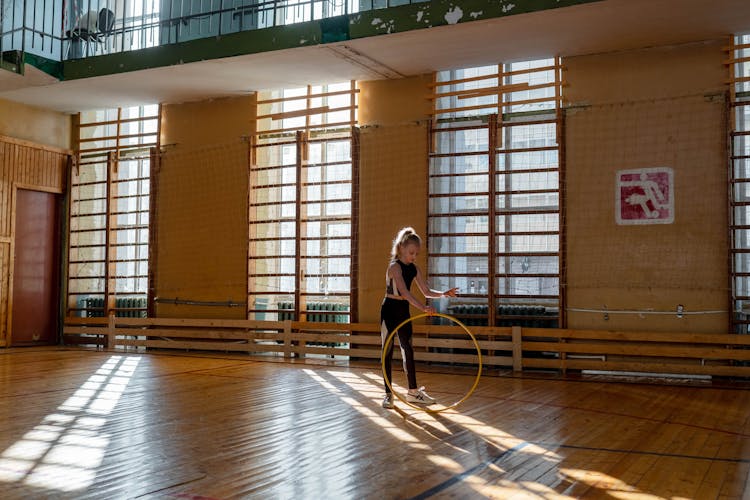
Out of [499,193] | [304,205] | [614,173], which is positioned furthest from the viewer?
[304,205]

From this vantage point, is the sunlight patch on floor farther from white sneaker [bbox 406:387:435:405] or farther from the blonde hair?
the blonde hair

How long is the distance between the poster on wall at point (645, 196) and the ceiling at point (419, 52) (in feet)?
4.97

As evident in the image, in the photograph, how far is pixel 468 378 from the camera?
772cm

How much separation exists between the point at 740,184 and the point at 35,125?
10.4m

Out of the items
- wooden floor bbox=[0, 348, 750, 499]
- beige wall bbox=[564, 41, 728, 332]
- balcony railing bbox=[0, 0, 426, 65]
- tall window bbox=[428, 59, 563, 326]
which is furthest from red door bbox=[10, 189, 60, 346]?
beige wall bbox=[564, 41, 728, 332]

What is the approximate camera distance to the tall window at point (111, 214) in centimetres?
1145

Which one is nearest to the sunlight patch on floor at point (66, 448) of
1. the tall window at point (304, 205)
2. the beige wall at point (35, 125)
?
the tall window at point (304, 205)

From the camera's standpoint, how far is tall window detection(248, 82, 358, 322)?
9.81 meters

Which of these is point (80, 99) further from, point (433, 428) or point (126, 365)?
point (433, 428)

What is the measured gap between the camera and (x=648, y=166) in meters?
8.12

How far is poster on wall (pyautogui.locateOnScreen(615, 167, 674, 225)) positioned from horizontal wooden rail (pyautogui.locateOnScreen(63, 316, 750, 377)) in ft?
4.41

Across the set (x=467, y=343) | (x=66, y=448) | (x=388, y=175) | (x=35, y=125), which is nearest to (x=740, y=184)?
(x=467, y=343)

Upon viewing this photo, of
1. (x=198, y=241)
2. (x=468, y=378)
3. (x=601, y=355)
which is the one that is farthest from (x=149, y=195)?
(x=601, y=355)

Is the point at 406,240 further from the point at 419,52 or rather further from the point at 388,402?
the point at 419,52
